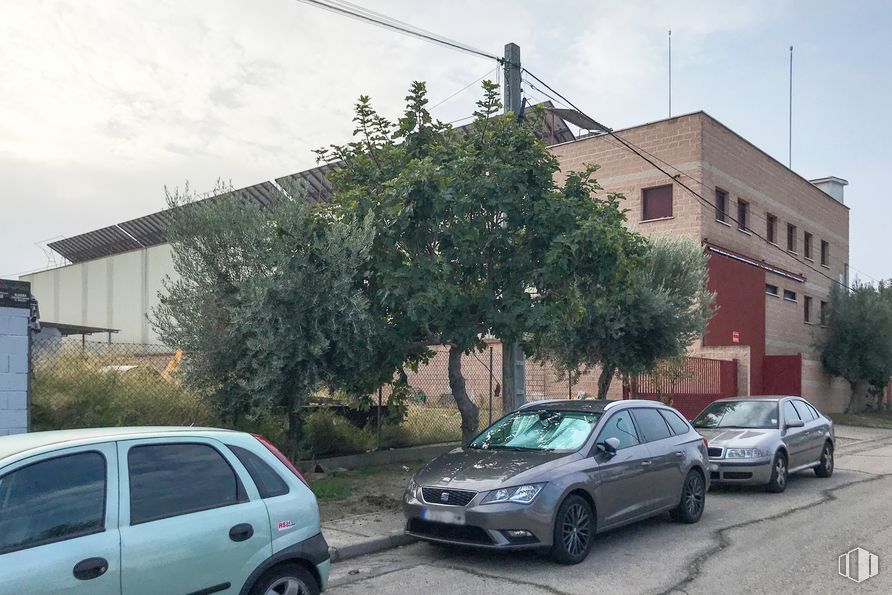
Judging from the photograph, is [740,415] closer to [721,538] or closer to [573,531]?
[721,538]

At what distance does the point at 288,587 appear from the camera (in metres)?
5.14

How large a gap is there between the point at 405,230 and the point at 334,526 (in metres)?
3.78

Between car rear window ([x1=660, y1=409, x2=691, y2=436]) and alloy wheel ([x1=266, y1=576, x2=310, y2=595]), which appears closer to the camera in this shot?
alloy wheel ([x1=266, y1=576, x2=310, y2=595])

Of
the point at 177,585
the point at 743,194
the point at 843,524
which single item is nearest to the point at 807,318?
the point at 743,194

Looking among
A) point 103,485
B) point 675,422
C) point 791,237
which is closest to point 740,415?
point 675,422

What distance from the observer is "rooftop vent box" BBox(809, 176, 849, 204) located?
3894cm

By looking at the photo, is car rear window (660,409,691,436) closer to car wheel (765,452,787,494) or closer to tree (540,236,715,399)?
car wheel (765,452,787,494)

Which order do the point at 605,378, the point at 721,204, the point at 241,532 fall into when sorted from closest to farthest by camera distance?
the point at 241,532, the point at 605,378, the point at 721,204

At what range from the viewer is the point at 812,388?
97.2 ft

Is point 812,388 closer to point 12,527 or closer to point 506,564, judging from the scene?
point 506,564

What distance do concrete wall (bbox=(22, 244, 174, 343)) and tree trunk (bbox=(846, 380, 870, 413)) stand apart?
1293 inches

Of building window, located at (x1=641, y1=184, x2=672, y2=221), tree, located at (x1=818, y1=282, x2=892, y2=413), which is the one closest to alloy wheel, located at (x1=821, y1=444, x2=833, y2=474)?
building window, located at (x1=641, y1=184, x2=672, y2=221)

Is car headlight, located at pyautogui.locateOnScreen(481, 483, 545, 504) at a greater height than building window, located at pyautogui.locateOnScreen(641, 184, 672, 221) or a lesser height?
lesser

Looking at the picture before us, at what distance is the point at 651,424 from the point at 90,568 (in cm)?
671
